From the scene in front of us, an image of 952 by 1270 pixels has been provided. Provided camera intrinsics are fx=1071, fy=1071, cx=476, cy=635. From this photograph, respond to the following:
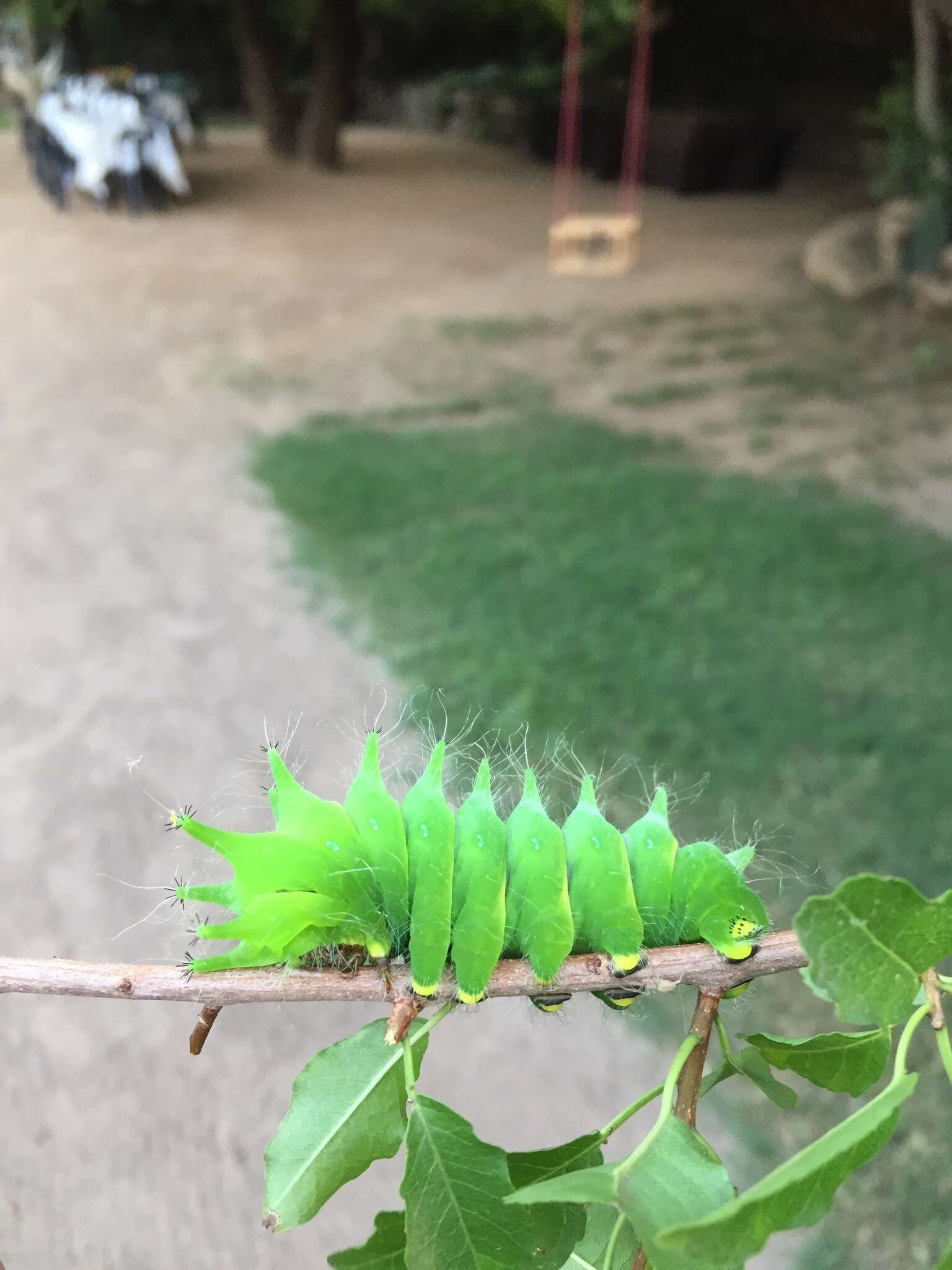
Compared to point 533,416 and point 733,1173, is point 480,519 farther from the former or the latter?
point 733,1173

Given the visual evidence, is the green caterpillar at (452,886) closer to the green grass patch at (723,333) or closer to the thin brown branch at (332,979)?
the thin brown branch at (332,979)

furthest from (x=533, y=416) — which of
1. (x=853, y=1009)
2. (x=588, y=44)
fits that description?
(x=588, y=44)

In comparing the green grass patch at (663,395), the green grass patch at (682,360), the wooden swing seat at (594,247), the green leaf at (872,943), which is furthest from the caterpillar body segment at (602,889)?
the wooden swing seat at (594,247)

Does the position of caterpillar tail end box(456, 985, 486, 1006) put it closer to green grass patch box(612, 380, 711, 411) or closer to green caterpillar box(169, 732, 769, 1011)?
green caterpillar box(169, 732, 769, 1011)

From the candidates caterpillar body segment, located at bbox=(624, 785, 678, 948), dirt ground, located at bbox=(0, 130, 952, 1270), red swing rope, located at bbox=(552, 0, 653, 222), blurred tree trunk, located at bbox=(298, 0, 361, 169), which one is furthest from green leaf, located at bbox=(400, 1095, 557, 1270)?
blurred tree trunk, located at bbox=(298, 0, 361, 169)

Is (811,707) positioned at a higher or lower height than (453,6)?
lower

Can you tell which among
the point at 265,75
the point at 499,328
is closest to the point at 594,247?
the point at 499,328

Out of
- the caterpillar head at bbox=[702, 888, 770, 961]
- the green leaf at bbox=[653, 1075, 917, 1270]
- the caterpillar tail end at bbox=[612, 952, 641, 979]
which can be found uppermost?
Result: the green leaf at bbox=[653, 1075, 917, 1270]
